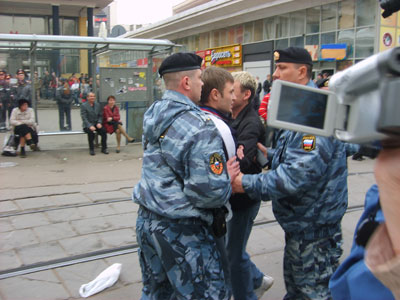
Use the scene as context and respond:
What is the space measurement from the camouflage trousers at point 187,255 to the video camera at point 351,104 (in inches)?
50.6

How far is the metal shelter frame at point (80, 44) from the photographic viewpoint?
993 cm

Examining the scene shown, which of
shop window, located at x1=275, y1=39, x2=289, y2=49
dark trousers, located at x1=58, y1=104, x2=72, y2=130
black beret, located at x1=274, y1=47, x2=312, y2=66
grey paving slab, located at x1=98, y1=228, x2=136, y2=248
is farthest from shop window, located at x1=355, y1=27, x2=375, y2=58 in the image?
black beret, located at x1=274, y1=47, x2=312, y2=66

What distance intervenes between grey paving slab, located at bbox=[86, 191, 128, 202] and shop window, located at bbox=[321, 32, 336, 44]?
13729 millimetres

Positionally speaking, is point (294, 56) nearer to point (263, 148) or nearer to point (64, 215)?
point (263, 148)

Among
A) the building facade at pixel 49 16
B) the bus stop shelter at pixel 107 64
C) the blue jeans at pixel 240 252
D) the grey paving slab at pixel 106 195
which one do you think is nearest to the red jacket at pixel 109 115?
the bus stop shelter at pixel 107 64

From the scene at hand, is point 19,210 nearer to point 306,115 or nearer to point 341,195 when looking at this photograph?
point 341,195

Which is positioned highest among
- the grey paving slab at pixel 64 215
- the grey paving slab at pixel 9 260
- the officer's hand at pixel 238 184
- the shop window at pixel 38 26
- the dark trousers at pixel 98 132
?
the shop window at pixel 38 26

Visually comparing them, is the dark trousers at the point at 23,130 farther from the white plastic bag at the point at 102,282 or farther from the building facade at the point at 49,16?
the building facade at the point at 49,16

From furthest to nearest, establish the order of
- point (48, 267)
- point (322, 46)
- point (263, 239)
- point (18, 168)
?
point (322, 46) < point (18, 168) < point (263, 239) < point (48, 267)

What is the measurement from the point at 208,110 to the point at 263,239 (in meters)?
2.40

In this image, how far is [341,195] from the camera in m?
2.50

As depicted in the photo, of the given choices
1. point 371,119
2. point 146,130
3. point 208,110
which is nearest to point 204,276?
point 146,130

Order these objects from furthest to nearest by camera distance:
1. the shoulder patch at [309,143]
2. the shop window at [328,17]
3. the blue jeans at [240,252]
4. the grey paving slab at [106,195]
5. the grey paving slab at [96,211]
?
the shop window at [328,17], the grey paving slab at [106,195], the grey paving slab at [96,211], the blue jeans at [240,252], the shoulder patch at [309,143]

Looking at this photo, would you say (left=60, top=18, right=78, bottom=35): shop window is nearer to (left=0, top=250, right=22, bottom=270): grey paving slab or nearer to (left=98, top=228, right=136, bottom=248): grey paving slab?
(left=98, top=228, right=136, bottom=248): grey paving slab
